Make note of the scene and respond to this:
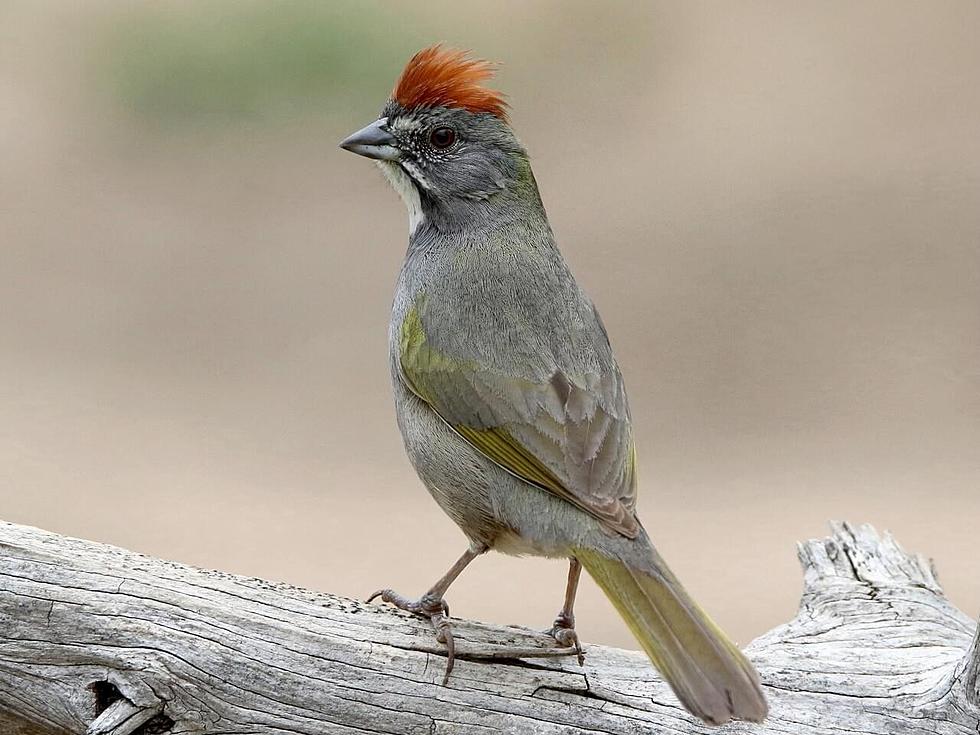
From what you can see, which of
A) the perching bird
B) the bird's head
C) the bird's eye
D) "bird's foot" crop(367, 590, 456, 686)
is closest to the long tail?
the perching bird

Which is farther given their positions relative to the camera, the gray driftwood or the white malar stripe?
the white malar stripe

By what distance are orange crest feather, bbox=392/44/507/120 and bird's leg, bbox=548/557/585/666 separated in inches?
72.7

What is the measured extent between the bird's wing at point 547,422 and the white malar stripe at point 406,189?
0.65 m

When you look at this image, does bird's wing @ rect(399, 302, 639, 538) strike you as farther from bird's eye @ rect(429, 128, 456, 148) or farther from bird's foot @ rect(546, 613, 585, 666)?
bird's eye @ rect(429, 128, 456, 148)

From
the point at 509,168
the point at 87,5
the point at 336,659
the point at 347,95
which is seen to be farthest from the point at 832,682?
the point at 87,5

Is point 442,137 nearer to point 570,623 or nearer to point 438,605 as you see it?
point 438,605

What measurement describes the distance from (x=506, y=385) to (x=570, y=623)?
0.89 meters

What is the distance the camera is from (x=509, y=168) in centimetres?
597

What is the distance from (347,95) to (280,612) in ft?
46.4

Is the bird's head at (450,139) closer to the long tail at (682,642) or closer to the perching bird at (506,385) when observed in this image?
the perching bird at (506,385)

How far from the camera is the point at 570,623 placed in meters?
5.41

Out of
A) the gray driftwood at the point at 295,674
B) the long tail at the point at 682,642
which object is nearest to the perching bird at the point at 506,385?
the long tail at the point at 682,642

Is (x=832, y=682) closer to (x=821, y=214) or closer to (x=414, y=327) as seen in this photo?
(x=414, y=327)

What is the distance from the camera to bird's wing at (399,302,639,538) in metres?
5.11
